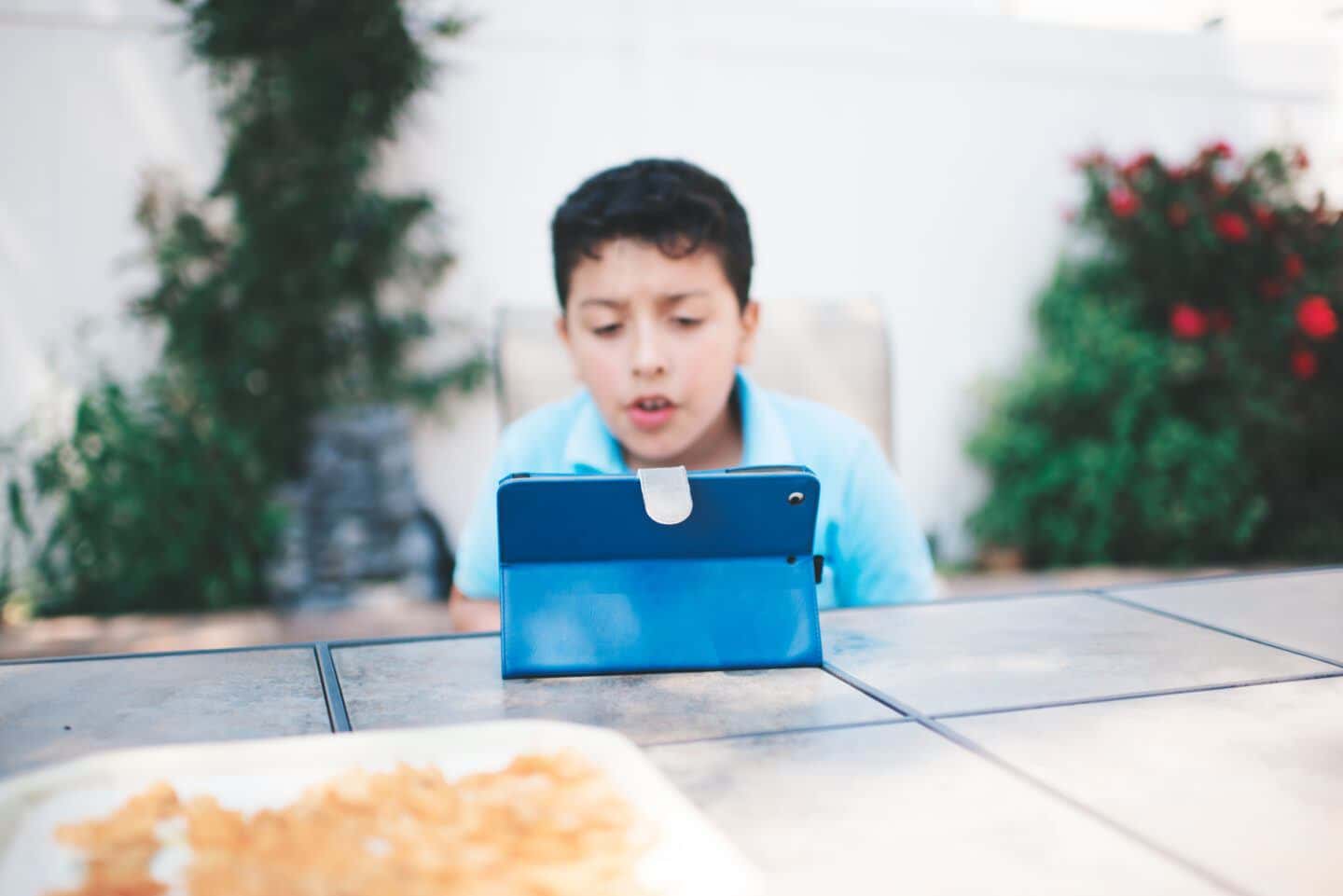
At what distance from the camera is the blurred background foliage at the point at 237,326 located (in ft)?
9.74

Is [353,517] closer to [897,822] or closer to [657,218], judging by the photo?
[657,218]

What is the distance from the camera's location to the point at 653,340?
1.27m

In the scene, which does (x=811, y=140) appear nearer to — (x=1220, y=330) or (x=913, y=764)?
(x=1220, y=330)

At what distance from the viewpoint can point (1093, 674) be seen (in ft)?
2.46

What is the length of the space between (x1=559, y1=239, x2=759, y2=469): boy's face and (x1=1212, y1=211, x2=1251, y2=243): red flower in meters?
3.01

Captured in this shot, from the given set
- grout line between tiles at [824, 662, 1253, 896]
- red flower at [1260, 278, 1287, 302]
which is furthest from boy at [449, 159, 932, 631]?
red flower at [1260, 278, 1287, 302]

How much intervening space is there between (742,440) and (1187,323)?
2800 millimetres

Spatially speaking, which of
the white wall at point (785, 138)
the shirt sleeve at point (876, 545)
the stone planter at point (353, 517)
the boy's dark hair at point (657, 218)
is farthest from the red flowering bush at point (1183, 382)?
the boy's dark hair at point (657, 218)

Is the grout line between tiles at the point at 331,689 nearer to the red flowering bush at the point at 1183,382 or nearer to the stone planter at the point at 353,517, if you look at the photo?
the stone planter at the point at 353,517

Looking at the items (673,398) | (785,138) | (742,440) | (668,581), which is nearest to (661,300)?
(673,398)

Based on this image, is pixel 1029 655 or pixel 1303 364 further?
pixel 1303 364

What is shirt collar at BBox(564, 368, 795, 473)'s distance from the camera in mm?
1336

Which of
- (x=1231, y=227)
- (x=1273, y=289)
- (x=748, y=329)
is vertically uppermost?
(x=1231, y=227)

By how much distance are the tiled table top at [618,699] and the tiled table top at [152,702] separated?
0.14 feet
